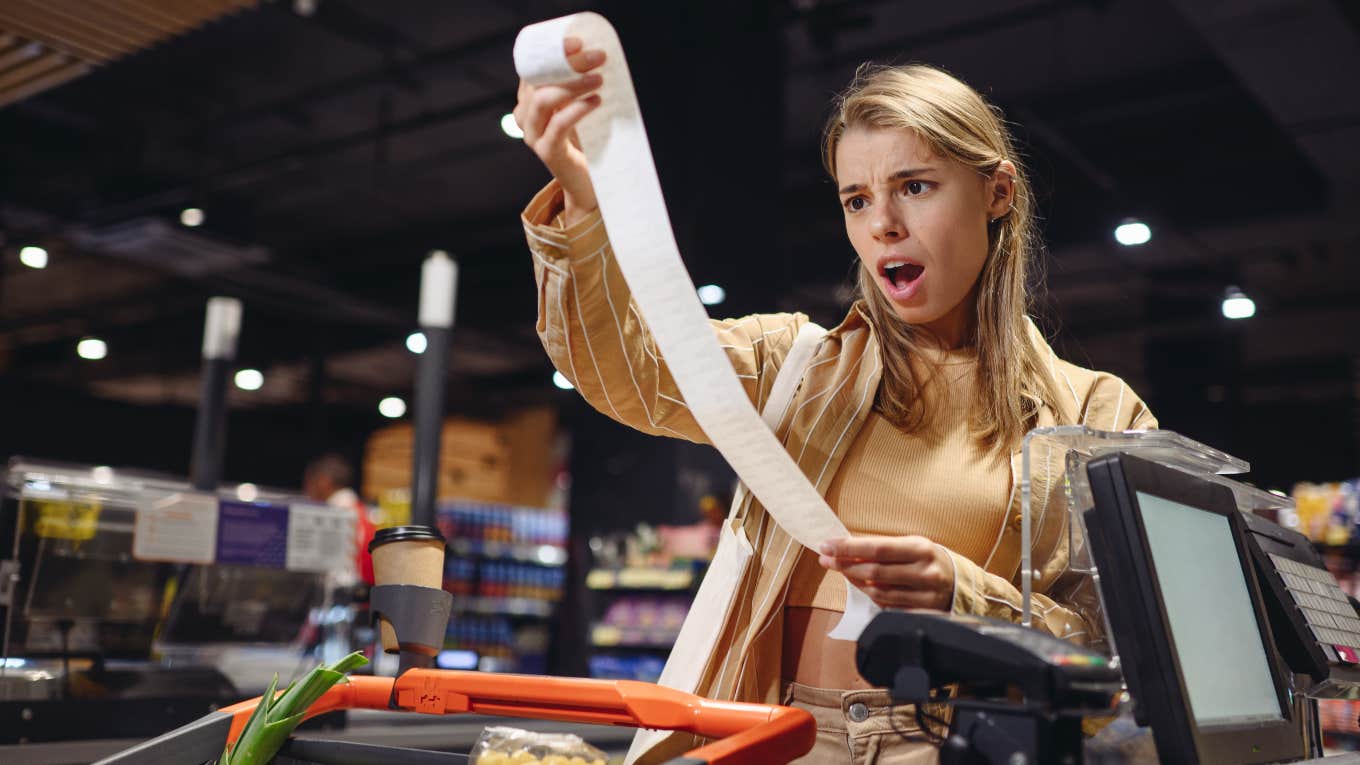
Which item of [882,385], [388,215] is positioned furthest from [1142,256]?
[882,385]

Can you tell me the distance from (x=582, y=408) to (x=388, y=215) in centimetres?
535

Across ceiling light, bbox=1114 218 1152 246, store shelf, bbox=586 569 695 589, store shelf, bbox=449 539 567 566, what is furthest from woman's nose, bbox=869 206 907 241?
store shelf, bbox=449 539 567 566

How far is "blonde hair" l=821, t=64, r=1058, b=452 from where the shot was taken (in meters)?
1.33

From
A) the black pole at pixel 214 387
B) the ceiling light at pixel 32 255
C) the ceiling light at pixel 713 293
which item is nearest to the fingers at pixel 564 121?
the black pole at pixel 214 387

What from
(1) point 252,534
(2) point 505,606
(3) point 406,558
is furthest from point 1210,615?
(2) point 505,606

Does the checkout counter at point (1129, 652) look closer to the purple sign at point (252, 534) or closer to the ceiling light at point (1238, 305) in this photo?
the purple sign at point (252, 534)

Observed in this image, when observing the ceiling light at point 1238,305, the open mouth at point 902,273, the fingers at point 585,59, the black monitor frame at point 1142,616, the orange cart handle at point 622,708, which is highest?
the ceiling light at point 1238,305

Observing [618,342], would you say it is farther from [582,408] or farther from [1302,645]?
[582,408]

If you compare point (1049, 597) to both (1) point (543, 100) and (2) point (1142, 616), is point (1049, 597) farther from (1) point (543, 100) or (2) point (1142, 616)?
(1) point (543, 100)

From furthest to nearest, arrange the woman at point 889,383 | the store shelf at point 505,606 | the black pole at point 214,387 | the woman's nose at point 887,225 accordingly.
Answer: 1. the store shelf at point 505,606
2. the black pole at point 214,387
3. the woman's nose at point 887,225
4. the woman at point 889,383

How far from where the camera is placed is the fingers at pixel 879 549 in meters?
0.96

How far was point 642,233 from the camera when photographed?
2.96ft

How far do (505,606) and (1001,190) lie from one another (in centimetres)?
1048

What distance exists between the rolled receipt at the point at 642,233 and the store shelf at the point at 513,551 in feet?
33.4
